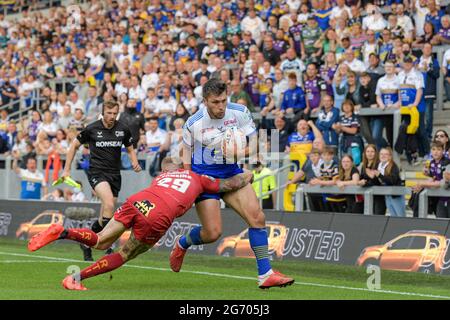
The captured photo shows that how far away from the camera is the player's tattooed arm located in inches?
472

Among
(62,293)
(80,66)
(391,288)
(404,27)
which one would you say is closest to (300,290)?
(391,288)

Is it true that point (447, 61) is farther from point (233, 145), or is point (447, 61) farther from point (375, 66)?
point (233, 145)

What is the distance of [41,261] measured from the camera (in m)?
16.0

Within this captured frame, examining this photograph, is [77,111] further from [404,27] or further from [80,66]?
[404,27]

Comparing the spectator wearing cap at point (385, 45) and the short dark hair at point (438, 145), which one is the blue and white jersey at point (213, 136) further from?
the spectator wearing cap at point (385, 45)

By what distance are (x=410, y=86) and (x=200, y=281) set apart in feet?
28.8

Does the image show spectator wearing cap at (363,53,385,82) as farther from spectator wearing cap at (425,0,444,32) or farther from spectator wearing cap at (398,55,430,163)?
spectator wearing cap at (425,0,444,32)

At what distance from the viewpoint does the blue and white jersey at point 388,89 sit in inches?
811

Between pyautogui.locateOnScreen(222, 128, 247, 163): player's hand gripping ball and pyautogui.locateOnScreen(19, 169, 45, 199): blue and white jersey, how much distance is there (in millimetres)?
14409

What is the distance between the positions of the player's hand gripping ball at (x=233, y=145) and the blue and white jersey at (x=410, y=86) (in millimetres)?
8941

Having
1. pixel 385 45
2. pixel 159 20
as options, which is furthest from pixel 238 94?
pixel 159 20

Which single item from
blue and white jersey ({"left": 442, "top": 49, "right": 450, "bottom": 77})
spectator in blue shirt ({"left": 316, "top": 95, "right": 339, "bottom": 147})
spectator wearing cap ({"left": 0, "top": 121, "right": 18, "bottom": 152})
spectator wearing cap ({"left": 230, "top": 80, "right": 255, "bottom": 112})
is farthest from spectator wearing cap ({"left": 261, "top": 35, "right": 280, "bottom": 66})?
spectator wearing cap ({"left": 0, "top": 121, "right": 18, "bottom": 152})
